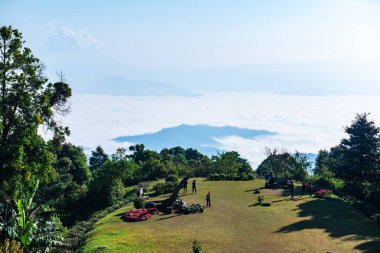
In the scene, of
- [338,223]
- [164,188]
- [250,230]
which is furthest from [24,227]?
[164,188]

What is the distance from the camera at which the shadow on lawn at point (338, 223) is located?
3416 centimetres

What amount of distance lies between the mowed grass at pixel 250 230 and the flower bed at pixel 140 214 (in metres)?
0.94

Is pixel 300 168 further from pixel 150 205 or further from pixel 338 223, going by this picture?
pixel 150 205

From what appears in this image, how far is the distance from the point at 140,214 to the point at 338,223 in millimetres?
19936

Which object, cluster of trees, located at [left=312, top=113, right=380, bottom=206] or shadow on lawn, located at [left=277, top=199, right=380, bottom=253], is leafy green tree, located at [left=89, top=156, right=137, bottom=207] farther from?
cluster of trees, located at [left=312, top=113, right=380, bottom=206]

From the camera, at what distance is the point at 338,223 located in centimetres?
3850

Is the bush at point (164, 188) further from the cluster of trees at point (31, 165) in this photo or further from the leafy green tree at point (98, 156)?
the leafy green tree at point (98, 156)

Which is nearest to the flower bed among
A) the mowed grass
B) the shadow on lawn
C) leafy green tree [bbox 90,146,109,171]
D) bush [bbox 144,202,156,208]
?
the mowed grass

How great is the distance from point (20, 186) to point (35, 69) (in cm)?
1152

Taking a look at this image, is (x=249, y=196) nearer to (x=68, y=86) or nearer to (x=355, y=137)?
(x=355, y=137)

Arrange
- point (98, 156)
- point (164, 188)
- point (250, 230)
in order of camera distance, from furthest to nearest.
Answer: point (98, 156) < point (164, 188) < point (250, 230)

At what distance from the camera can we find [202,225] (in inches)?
1499

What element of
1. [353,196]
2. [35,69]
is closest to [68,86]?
[35,69]

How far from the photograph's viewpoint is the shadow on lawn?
A: 34.2 meters
